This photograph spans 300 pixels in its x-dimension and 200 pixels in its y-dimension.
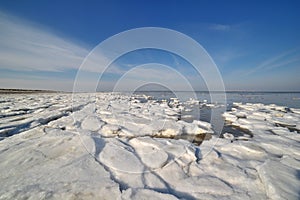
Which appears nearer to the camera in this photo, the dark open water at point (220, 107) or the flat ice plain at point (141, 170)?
the flat ice plain at point (141, 170)

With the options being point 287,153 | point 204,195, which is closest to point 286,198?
point 204,195

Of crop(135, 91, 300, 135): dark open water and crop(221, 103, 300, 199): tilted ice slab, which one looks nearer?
crop(221, 103, 300, 199): tilted ice slab

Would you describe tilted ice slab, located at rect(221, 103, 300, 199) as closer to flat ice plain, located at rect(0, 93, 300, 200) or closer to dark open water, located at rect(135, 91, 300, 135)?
flat ice plain, located at rect(0, 93, 300, 200)

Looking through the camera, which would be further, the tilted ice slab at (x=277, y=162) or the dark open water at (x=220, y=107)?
the dark open water at (x=220, y=107)

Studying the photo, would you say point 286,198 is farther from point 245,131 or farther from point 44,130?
point 44,130

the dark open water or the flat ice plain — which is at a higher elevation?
the flat ice plain

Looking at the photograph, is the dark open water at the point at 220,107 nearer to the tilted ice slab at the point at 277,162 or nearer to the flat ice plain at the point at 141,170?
the tilted ice slab at the point at 277,162

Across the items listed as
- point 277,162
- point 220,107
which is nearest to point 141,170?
point 277,162

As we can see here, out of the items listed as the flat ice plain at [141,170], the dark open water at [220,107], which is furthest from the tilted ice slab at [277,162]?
the dark open water at [220,107]

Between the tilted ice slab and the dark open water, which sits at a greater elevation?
the tilted ice slab

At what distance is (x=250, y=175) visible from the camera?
192 centimetres

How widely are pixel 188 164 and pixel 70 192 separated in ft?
4.82

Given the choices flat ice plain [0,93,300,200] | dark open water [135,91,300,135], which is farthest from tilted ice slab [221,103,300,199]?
dark open water [135,91,300,135]

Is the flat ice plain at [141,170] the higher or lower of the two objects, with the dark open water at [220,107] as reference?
higher
